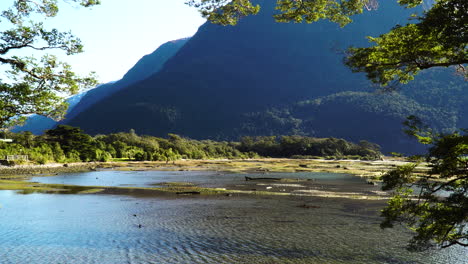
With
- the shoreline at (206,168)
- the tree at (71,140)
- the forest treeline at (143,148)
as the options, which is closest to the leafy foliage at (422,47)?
the shoreline at (206,168)

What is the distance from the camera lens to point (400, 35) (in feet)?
34.1

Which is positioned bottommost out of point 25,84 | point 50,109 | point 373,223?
point 373,223

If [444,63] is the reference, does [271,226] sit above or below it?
below

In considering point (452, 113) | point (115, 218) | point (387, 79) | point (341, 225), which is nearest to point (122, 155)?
point (115, 218)

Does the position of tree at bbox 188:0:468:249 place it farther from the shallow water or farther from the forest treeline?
the forest treeline

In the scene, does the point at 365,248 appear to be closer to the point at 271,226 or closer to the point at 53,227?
the point at 271,226

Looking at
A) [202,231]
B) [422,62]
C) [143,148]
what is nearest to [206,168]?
[143,148]

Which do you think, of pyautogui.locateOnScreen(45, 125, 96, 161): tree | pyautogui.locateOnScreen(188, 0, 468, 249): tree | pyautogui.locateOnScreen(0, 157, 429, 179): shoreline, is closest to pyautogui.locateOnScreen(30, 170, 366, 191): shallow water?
pyautogui.locateOnScreen(0, 157, 429, 179): shoreline

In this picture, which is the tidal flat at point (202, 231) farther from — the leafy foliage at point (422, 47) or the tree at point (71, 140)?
the tree at point (71, 140)

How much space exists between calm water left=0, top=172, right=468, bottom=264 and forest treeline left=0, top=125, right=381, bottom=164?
63885 millimetres

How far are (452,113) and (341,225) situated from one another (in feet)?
712

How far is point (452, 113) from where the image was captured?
198 meters

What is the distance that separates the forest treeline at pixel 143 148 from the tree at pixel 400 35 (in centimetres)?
8015

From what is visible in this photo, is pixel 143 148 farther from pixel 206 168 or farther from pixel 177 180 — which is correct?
pixel 177 180
